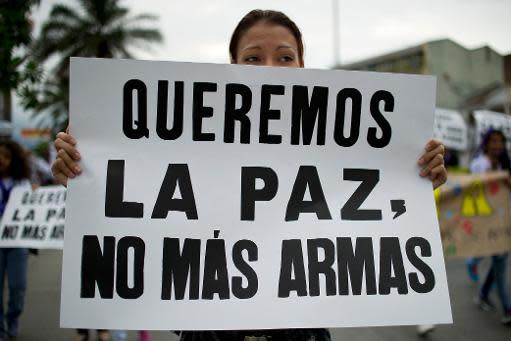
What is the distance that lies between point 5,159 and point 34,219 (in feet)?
2.09

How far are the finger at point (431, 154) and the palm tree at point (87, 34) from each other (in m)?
20.4

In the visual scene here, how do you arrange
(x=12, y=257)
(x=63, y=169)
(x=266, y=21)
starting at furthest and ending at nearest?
(x=12, y=257) → (x=266, y=21) → (x=63, y=169)

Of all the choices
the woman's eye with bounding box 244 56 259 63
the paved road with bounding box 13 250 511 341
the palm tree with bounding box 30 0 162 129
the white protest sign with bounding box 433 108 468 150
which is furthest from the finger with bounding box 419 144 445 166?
the palm tree with bounding box 30 0 162 129

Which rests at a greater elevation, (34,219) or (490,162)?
(490,162)

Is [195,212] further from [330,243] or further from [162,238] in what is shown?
[330,243]

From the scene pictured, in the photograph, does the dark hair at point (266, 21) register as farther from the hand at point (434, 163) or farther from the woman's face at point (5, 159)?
the woman's face at point (5, 159)

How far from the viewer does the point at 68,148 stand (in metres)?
1.52

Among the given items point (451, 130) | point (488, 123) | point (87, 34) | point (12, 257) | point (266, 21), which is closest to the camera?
point (266, 21)

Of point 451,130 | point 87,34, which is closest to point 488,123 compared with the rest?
point 451,130

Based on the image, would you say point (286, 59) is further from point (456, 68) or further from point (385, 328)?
point (456, 68)

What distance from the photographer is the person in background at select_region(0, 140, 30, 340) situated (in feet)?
14.7

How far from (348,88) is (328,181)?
0.33 meters

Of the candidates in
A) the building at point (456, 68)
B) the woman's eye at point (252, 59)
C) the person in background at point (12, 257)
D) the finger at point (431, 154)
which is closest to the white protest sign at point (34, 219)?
the person in background at point (12, 257)

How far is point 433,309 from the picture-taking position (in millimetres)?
1551
